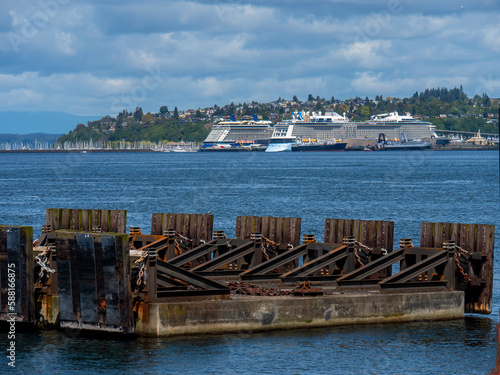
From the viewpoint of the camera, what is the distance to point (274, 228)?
22609 millimetres

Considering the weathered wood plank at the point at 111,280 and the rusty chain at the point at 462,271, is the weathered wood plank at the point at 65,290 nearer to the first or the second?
the weathered wood plank at the point at 111,280

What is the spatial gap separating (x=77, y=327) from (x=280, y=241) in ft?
22.6

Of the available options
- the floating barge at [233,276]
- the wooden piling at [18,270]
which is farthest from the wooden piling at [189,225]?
the wooden piling at [18,270]

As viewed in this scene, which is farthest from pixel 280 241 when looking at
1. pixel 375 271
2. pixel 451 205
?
pixel 451 205

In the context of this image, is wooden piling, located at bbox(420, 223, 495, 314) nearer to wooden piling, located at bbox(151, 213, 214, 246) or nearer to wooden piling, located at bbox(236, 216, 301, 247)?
wooden piling, located at bbox(236, 216, 301, 247)

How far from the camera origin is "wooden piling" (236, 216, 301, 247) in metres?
22.4

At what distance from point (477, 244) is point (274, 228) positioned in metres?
5.22

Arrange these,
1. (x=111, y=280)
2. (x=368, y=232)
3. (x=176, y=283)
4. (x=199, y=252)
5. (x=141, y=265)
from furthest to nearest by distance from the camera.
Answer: (x=199, y=252), (x=368, y=232), (x=176, y=283), (x=141, y=265), (x=111, y=280)

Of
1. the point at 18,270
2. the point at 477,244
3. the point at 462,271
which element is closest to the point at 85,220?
the point at 18,270

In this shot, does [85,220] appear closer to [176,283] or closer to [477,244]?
[176,283]

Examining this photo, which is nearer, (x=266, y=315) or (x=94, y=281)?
(x=94, y=281)

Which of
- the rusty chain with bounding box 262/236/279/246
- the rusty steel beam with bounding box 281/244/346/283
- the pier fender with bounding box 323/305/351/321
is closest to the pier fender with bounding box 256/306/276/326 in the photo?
the pier fender with bounding box 323/305/351/321

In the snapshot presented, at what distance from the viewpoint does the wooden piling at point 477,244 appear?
2027cm

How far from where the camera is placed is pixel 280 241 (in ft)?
→ 73.8
